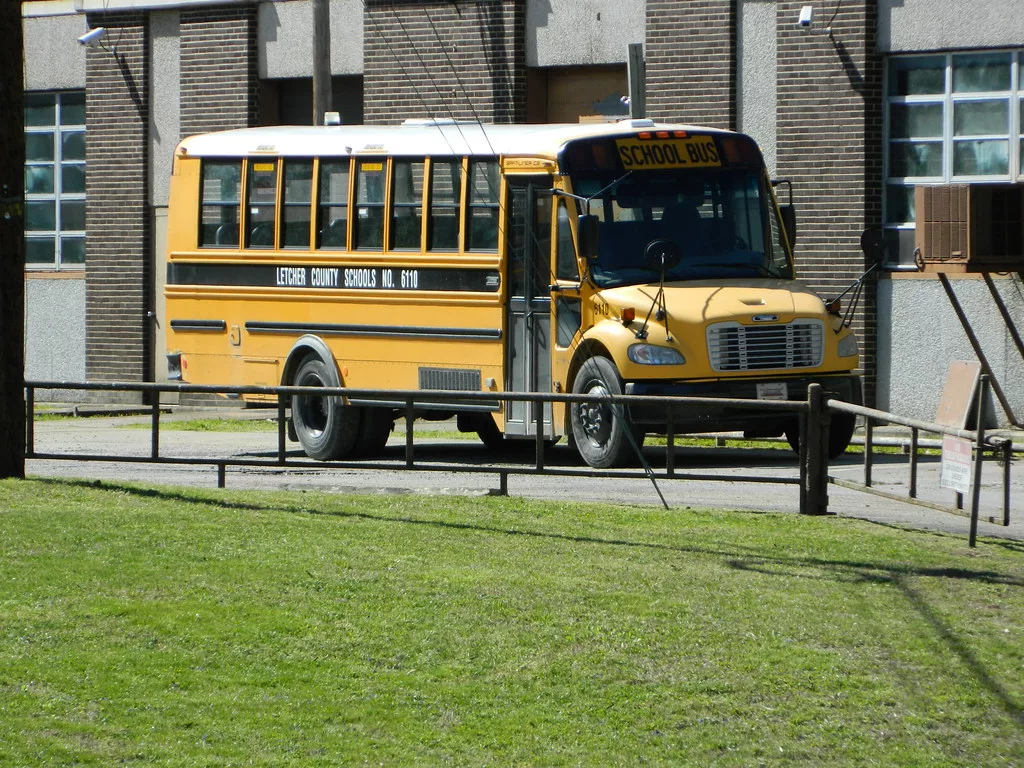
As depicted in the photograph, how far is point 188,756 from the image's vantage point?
20.4 feet

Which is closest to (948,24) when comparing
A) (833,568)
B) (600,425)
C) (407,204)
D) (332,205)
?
(407,204)

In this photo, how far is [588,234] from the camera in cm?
1488

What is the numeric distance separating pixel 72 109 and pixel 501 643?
21362mm

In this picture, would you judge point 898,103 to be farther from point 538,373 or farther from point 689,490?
point 689,490

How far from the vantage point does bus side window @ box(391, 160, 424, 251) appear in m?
16.7

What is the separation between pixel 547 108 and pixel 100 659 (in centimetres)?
1728

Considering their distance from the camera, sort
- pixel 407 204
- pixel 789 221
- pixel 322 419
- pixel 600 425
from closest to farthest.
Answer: pixel 600 425 < pixel 789 221 < pixel 407 204 < pixel 322 419

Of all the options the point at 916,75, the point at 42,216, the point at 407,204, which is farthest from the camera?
the point at 42,216

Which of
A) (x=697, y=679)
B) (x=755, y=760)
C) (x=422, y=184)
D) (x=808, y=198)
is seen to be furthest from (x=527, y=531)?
(x=808, y=198)

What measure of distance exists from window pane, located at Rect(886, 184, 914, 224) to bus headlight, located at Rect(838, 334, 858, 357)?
240 inches

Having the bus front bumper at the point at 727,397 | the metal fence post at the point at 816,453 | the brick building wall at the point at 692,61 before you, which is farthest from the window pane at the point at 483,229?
the brick building wall at the point at 692,61

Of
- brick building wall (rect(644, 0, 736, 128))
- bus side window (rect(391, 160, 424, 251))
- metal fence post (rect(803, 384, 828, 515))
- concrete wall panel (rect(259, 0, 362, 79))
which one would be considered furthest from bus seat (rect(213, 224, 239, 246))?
metal fence post (rect(803, 384, 828, 515))

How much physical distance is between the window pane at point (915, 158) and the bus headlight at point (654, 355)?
24.9 ft

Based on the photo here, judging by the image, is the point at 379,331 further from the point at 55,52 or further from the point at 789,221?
the point at 55,52
